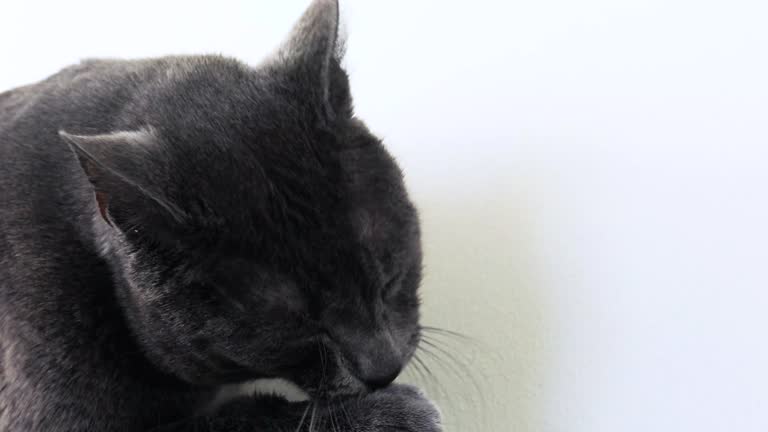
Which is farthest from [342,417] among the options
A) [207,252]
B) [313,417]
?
[207,252]

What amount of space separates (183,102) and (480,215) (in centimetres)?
44

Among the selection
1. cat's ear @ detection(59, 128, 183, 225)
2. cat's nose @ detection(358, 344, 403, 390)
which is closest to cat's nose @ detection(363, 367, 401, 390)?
cat's nose @ detection(358, 344, 403, 390)

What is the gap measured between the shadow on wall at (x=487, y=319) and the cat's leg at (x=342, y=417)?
82 millimetres

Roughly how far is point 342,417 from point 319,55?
422mm

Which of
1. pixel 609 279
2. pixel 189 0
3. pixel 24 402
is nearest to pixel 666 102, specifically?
pixel 609 279

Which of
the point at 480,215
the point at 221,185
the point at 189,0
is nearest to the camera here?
the point at 221,185

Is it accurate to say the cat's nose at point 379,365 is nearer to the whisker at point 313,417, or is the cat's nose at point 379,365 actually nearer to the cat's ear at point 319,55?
the whisker at point 313,417

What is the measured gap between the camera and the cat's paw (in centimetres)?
78

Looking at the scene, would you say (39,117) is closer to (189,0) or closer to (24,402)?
(24,402)

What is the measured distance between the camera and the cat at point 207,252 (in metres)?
0.64

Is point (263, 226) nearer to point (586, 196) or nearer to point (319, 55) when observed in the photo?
point (319, 55)

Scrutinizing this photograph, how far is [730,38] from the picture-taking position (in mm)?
727

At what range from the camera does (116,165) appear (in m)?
0.56

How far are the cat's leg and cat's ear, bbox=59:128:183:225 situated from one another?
31 centimetres
